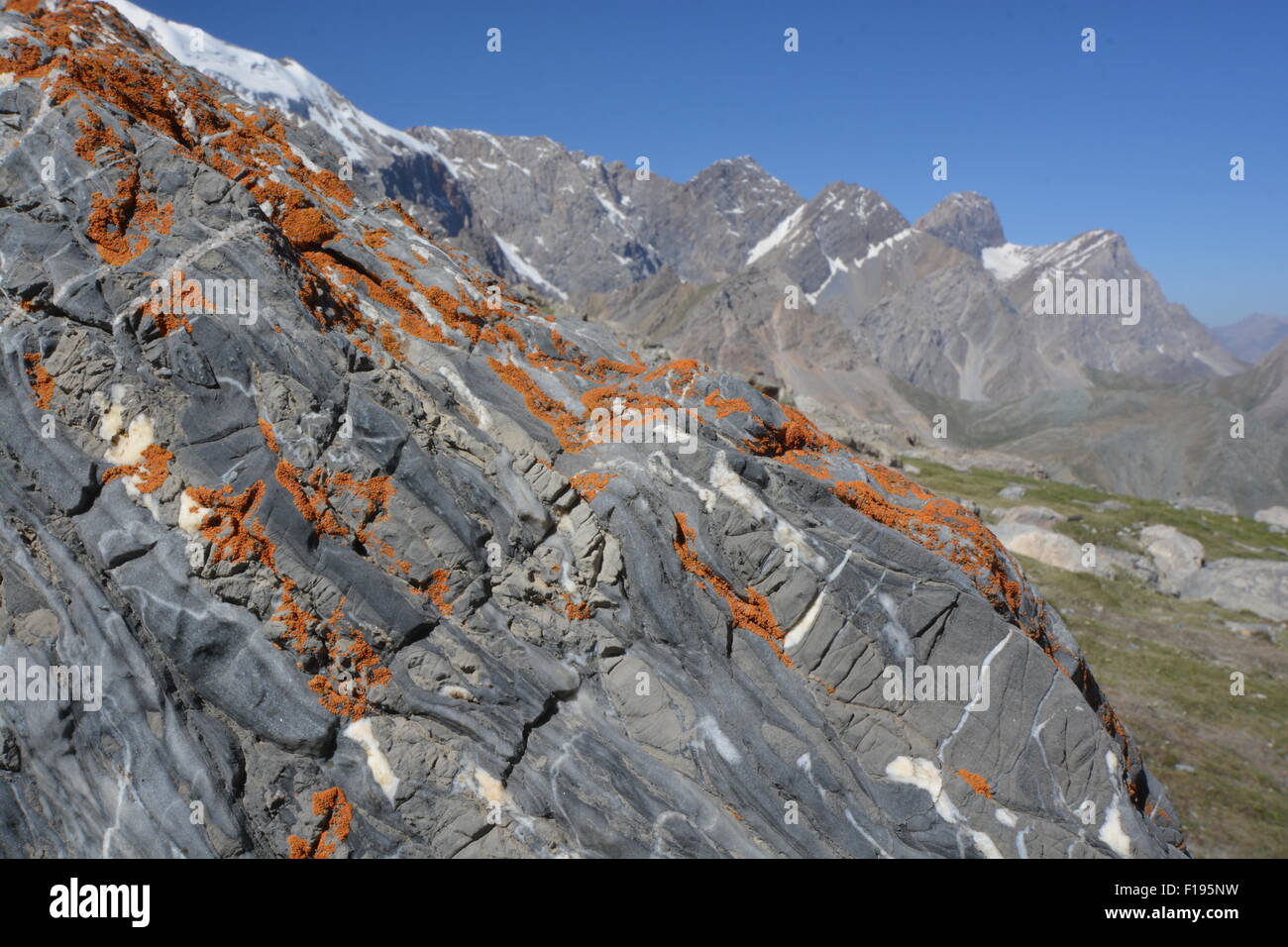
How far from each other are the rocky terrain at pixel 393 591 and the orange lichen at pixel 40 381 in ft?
0.20

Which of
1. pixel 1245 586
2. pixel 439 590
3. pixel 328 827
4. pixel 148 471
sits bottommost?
pixel 1245 586

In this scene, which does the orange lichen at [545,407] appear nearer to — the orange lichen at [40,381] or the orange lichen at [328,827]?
the orange lichen at [328,827]

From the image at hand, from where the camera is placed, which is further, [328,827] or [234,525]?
[234,525]

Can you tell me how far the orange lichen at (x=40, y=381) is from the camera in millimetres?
15000

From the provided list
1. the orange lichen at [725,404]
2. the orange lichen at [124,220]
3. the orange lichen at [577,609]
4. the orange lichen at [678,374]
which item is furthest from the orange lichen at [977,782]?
the orange lichen at [124,220]

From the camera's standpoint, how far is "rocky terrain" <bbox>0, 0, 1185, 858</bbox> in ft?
47.4

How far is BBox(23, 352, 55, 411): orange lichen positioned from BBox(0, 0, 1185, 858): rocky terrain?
6 cm

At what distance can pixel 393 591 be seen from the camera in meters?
15.8

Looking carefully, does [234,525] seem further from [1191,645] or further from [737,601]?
A: [1191,645]

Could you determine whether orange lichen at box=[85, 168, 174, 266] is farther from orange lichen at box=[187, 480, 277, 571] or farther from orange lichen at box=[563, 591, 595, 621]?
orange lichen at box=[563, 591, 595, 621]

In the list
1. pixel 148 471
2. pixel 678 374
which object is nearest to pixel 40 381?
pixel 148 471

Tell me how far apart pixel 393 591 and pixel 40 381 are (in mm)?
9008
